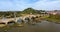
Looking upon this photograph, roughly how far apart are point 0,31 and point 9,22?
1710 cm

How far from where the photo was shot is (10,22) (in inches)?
2037

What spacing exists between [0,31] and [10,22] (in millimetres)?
17252

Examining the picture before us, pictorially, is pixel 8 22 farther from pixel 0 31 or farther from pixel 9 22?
pixel 0 31

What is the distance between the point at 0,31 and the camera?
3456 cm

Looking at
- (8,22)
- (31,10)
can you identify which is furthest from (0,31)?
(31,10)

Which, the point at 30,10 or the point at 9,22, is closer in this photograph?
the point at 9,22

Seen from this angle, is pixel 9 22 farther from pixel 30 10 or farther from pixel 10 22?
pixel 30 10

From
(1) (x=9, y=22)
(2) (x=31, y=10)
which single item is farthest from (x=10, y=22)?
(2) (x=31, y=10)

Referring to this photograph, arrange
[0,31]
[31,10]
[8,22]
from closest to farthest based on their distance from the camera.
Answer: [0,31] → [8,22] → [31,10]

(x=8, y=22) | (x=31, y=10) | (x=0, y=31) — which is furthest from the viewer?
(x=31, y=10)

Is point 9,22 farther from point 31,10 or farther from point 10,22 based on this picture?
point 31,10

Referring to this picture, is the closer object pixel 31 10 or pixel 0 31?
pixel 0 31

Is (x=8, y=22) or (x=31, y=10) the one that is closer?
(x=8, y=22)

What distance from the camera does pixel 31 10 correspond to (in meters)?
116
